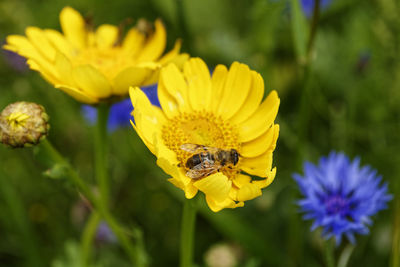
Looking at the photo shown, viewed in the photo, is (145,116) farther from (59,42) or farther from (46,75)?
(59,42)

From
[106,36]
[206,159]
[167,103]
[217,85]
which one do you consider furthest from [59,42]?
[206,159]

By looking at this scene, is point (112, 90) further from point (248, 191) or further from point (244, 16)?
point (244, 16)

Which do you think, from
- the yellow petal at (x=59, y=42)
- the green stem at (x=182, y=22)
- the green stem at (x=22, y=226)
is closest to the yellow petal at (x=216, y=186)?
the yellow petal at (x=59, y=42)

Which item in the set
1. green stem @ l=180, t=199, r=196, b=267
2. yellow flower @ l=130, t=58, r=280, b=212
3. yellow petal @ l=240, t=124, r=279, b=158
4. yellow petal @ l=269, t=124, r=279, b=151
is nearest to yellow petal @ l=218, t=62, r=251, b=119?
yellow flower @ l=130, t=58, r=280, b=212

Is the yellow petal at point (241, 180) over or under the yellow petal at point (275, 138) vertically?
under

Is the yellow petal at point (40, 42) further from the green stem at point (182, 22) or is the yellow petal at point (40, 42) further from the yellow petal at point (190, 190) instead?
the yellow petal at point (190, 190)
